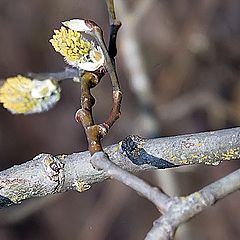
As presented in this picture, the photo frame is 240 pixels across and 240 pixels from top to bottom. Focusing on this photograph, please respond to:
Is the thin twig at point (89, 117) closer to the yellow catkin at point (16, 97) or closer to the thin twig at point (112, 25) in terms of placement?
the thin twig at point (112, 25)

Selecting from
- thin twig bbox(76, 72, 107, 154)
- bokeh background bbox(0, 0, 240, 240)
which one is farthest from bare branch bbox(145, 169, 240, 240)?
bokeh background bbox(0, 0, 240, 240)

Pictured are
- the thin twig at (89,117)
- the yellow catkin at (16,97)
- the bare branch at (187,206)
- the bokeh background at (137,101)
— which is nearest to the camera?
the bare branch at (187,206)

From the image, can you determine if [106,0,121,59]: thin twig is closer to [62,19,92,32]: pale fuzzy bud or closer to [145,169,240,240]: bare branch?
[62,19,92,32]: pale fuzzy bud

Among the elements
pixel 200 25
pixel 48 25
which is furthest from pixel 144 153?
pixel 48 25

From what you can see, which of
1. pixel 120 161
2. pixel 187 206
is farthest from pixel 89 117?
pixel 187 206

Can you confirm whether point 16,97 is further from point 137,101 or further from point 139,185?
point 137,101

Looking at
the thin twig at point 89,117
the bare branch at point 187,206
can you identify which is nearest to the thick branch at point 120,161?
the thin twig at point 89,117
